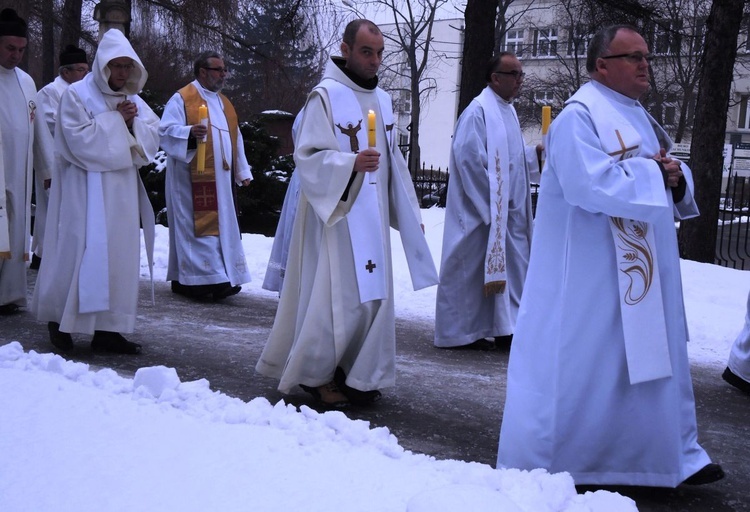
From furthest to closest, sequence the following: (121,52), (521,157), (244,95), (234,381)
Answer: (244,95) → (521,157) → (121,52) → (234,381)

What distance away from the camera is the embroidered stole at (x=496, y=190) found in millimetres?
7547

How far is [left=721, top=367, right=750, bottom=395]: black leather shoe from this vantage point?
20.8 feet

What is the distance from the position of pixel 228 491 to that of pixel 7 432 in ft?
3.59

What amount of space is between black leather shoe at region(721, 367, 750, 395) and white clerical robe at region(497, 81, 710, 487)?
226 centimetres

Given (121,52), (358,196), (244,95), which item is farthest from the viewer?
(244,95)

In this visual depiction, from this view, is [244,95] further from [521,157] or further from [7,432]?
[7,432]

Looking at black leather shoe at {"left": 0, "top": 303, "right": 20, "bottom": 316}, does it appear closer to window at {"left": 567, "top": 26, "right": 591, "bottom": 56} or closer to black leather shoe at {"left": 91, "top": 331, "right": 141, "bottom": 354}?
black leather shoe at {"left": 91, "top": 331, "right": 141, "bottom": 354}

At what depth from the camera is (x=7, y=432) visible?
13.0 ft

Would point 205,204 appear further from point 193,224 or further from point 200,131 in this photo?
point 200,131

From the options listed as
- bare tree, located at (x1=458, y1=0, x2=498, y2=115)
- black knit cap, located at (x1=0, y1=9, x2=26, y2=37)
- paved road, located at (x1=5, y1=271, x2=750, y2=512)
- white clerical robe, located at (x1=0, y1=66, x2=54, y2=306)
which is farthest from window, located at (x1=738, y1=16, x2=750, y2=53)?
black knit cap, located at (x1=0, y1=9, x2=26, y2=37)

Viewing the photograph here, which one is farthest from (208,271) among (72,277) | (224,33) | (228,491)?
(224,33)

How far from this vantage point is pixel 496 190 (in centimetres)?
766

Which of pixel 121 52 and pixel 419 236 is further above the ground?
pixel 121 52

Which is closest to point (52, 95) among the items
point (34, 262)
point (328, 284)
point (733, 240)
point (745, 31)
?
point (34, 262)
